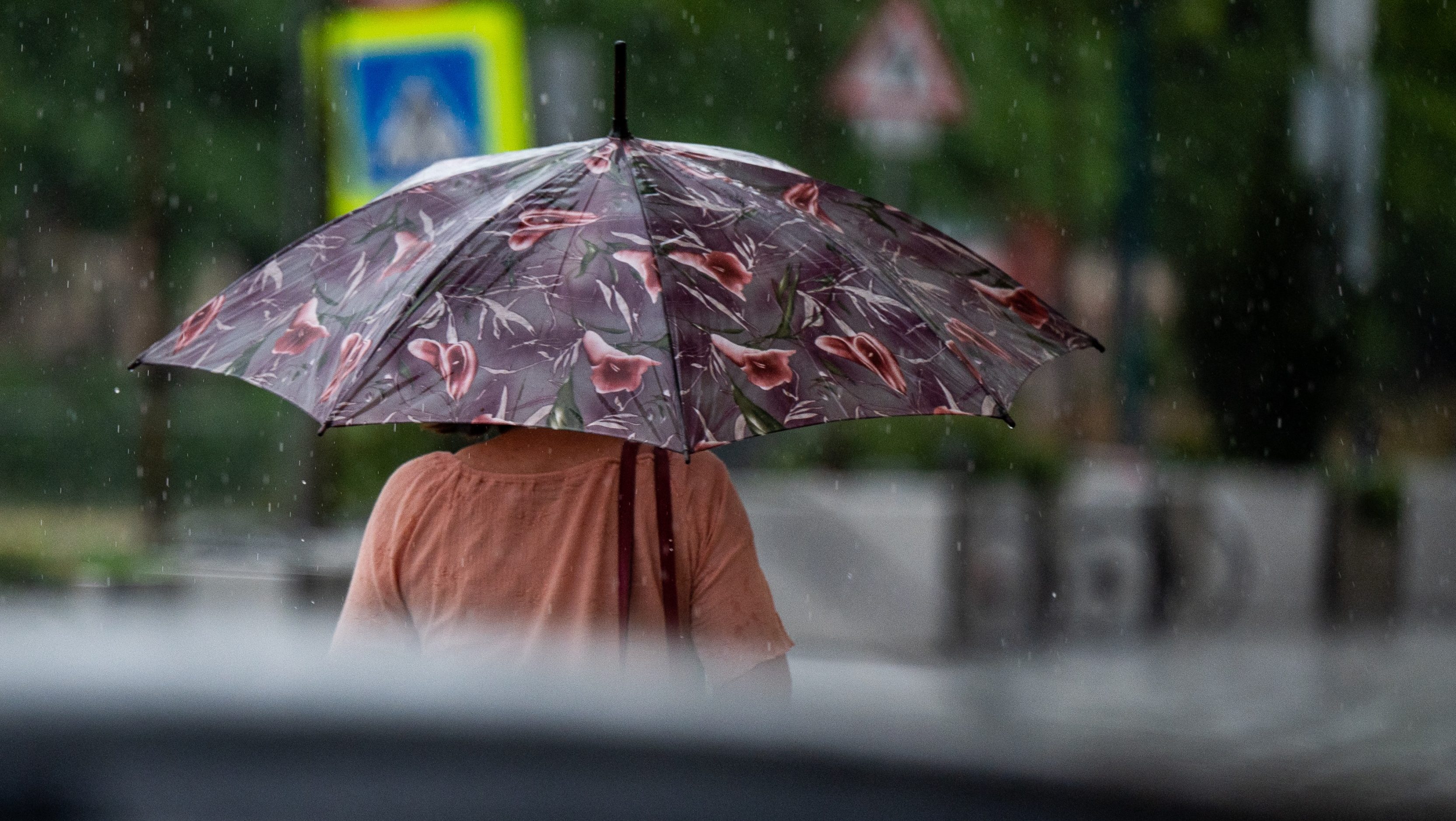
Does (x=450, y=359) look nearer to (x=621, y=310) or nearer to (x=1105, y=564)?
(x=621, y=310)

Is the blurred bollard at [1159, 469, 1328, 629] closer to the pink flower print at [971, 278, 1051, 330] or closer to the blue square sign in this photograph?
the blue square sign

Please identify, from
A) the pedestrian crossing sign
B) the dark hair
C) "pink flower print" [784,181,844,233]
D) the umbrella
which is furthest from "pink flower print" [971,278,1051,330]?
the pedestrian crossing sign

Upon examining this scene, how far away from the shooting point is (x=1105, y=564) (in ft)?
37.0

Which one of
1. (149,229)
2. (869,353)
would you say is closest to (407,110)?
(149,229)

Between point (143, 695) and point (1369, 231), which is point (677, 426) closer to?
point (143, 695)

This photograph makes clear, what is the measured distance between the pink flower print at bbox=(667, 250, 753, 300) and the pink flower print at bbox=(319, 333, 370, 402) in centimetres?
47

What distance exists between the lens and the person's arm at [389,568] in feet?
9.20

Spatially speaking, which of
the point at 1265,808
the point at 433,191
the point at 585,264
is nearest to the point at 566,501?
the point at 585,264

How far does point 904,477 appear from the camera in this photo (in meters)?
12.0

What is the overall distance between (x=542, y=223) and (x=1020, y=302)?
35.8 inches

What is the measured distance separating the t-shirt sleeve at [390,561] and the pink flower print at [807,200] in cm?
75

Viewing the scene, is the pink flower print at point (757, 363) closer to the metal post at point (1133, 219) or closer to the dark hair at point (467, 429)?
the dark hair at point (467, 429)

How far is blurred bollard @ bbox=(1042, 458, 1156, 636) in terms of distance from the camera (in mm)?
11156

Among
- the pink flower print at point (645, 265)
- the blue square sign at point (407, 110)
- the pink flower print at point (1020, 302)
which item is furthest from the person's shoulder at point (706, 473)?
the blue square sign at point (407, 110)
